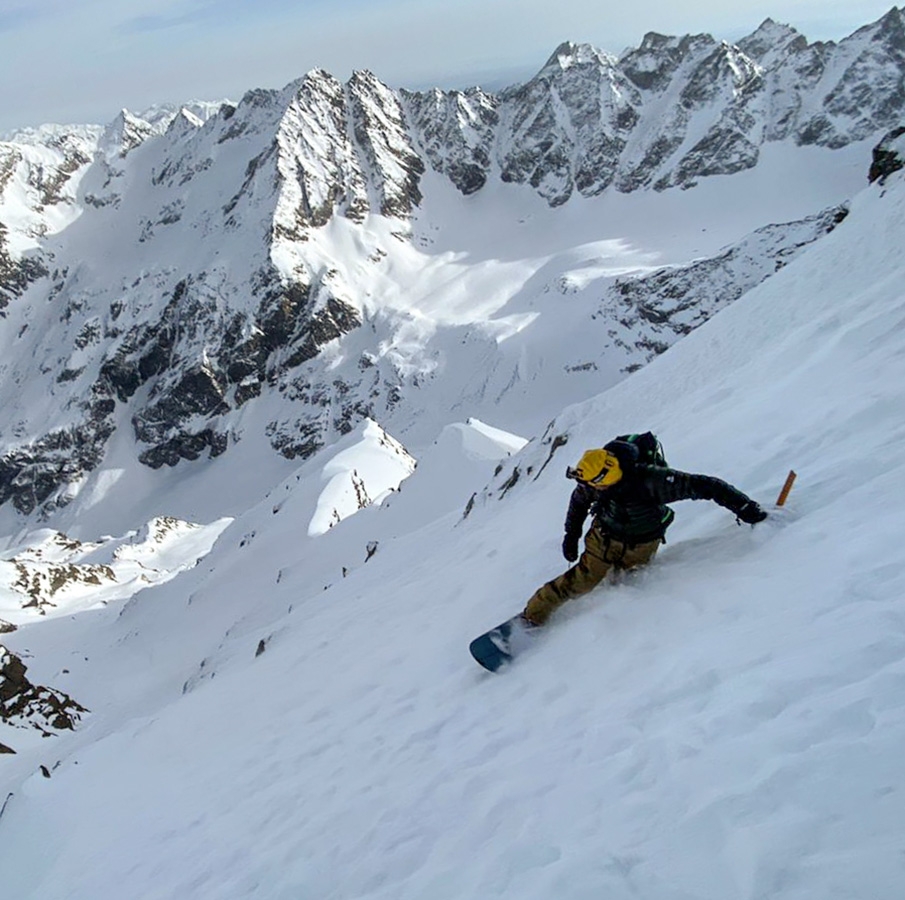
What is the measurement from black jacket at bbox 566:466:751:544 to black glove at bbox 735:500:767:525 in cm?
4

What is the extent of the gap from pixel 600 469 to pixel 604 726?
2.33 metres

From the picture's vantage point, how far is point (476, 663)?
7.54m

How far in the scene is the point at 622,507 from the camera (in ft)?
21.5

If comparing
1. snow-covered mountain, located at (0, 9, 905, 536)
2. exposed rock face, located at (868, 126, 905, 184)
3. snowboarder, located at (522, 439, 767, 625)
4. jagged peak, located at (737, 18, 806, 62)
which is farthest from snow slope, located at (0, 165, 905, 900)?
jagged peak, located at (737, 18, 806, 62)

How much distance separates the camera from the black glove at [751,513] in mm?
6477

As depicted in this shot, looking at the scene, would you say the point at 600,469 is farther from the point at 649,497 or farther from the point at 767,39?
the point at 767,39

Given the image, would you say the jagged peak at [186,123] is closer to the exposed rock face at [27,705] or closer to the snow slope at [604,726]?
the exposed rock face at [27,705]

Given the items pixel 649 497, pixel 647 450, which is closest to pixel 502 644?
pixel 649 497

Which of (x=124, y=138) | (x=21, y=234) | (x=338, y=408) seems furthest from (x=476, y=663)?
(x=124, y=138)

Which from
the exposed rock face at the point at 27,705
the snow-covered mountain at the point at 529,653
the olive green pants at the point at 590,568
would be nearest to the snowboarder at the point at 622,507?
the olive green pants at the point at 590,568

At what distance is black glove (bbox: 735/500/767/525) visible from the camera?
6.48 metres

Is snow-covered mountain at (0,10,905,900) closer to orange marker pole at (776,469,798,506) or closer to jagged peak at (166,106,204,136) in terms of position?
orange marker pole at (776,469,798,506)

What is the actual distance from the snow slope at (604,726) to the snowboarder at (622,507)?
28 centimetres

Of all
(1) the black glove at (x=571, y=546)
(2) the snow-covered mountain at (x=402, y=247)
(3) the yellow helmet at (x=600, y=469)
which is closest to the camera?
(3) the yellow helmet at (x=600, y=469)
